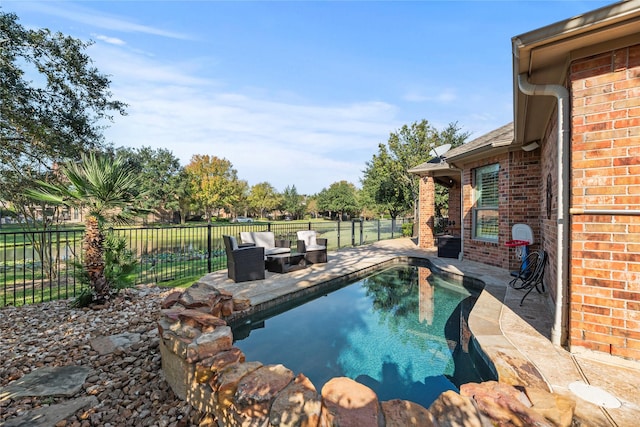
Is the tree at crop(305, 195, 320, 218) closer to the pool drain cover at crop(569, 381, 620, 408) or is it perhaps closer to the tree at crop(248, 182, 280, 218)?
the tree at crop(248, 182, 280, 218)

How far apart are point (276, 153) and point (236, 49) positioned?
30.9 feet

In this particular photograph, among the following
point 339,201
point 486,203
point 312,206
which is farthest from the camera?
point 312,206

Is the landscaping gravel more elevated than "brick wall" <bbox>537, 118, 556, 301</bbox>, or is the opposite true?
"brick wall" <bbox>537, 118, 556, 301</bbox>

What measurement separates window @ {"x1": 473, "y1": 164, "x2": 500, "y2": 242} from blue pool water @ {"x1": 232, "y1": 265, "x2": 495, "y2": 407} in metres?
2.38

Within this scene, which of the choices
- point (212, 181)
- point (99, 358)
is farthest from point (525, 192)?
point (212, 181)

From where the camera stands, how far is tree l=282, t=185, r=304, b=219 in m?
50.6

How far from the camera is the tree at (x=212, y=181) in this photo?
35.0 meters

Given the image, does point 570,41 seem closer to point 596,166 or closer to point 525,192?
point 596,166

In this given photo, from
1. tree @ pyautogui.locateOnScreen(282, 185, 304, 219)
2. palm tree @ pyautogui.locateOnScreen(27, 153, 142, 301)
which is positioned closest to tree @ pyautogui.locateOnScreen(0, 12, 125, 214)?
palm tree @ pyautogui.locateOnScreen(27, 153, 142, 301)

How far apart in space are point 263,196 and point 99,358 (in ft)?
136

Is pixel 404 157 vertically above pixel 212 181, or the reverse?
pixel 212 181

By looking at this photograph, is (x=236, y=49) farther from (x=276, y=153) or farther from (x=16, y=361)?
(x=276, y=153)

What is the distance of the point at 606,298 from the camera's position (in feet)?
7.92

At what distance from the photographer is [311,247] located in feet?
24.7
